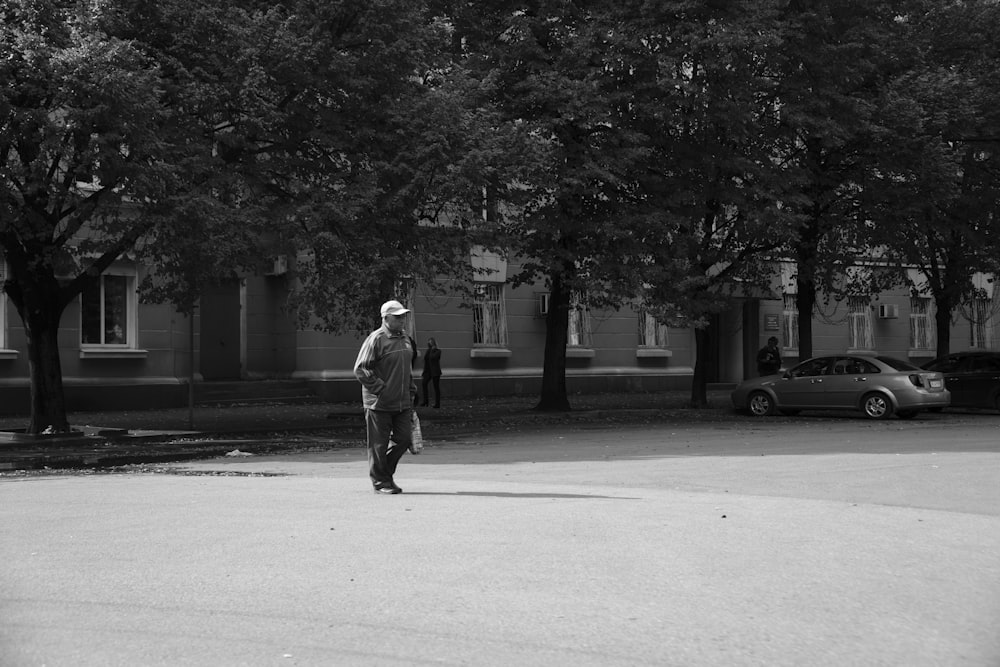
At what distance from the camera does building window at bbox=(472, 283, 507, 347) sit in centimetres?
3550

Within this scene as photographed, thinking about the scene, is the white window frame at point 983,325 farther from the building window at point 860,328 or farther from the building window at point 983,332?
the building window at point 860,328

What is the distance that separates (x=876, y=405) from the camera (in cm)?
2670

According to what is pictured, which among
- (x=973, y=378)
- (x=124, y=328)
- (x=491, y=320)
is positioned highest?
(x=491, y=320)

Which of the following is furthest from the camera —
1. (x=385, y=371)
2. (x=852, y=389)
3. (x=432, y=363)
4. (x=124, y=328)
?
(x=432, y=363)

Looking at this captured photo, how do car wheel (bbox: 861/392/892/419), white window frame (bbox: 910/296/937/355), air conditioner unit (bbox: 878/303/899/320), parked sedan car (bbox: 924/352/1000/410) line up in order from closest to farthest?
car wheel (bbox: 861/392/892/419), parked sedan car (bbox: 924/352/1000/410), air conditioner unit (bbox: 878/303/899/320), white window frame (bbox: 910/296/937/355)

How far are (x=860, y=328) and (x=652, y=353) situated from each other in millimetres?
10142

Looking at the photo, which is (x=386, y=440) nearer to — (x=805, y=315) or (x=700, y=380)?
(x=700, y=380)

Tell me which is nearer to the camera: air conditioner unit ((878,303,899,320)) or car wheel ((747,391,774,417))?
car wheel ((747,391,774,417))

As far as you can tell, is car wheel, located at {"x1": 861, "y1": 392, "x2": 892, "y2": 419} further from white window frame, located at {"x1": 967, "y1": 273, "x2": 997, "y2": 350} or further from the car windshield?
white window frame, located at {"x1": 967, "y1": 273, "x2": 997, "y2": 350}

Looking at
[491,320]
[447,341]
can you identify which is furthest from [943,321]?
[447,341]

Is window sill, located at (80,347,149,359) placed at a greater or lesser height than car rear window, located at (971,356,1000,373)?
greater

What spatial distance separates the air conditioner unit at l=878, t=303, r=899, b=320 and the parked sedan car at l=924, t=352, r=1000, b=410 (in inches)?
594

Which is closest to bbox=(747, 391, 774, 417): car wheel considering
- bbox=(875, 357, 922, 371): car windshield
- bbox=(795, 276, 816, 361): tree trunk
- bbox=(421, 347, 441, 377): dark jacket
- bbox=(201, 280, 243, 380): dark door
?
bbox=(875, 357, 922, 371): car windshield

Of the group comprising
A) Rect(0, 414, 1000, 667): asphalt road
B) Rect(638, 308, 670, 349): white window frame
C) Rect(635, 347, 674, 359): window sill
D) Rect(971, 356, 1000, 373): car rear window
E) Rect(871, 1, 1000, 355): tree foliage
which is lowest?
Rect(0, 414, 1000, 667): asphalt road
